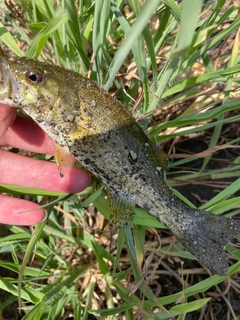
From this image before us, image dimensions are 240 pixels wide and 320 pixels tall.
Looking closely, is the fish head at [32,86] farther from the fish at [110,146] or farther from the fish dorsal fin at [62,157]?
the fish dorsal fin at [62,157]

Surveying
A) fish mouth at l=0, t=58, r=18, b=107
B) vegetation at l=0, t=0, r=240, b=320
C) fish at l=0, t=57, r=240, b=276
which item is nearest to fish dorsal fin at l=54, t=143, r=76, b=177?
fish at l=0, t=57, r=240, b=276

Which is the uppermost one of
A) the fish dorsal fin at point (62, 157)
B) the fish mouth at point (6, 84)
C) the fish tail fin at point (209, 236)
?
the fish mouth at point (6, 84)

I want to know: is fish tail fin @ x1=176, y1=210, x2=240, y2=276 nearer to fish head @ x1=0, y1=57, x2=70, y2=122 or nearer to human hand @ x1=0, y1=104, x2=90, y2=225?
human hand @ x1=0, y1=104, x2=90, y2=225

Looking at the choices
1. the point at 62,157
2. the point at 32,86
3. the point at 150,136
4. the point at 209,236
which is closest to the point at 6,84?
the point at 32,86

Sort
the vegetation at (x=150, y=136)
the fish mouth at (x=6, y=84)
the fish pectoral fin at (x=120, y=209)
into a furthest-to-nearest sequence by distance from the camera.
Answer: the fish pectoral fin at (x=120, y=209) → the vegetation at (x=150, y=136) → the fish mouth at (x=6, y=84)

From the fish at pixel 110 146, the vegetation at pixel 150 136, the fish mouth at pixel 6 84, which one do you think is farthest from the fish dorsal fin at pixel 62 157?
the fish mouth at pixel 6 84
